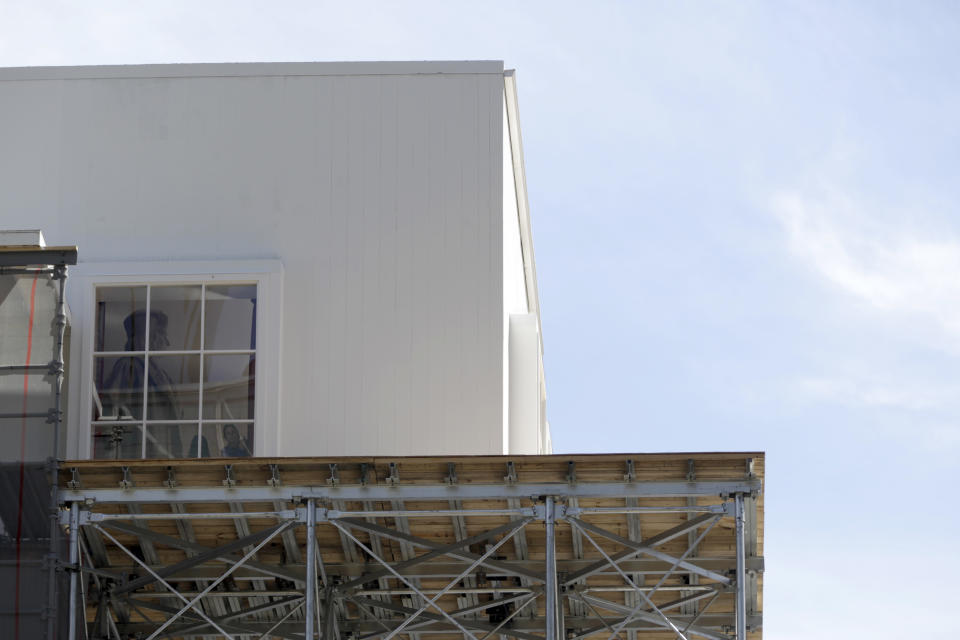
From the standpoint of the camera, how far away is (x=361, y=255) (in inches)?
736

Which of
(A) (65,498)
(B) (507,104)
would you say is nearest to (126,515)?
(A) (65,498)

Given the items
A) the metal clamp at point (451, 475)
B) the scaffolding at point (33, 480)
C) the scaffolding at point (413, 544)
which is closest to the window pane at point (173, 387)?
the scaffolding at point (413, 544)

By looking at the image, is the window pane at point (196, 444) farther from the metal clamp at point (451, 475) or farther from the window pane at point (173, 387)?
the metal clamp at point (451, 475)

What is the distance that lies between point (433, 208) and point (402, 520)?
4270 millimetres

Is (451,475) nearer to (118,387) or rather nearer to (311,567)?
(311,567)

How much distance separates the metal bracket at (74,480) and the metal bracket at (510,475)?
4041 mm

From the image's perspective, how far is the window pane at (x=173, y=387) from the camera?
715 inches

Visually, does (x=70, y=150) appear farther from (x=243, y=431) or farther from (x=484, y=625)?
(x=484, y=625)

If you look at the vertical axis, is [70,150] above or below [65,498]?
above

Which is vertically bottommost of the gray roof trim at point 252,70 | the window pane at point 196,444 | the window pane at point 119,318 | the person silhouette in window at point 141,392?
the window pane at point 196,444

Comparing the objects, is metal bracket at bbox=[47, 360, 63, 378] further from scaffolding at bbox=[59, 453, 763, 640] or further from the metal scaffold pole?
the metal scaffold pole

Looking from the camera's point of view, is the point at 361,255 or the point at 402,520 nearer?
the point at 402,520

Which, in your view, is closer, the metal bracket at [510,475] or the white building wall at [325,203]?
the metal bracket at [510,475]

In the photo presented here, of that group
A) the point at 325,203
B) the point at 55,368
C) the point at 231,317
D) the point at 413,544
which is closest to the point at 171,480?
the point at 55,368
